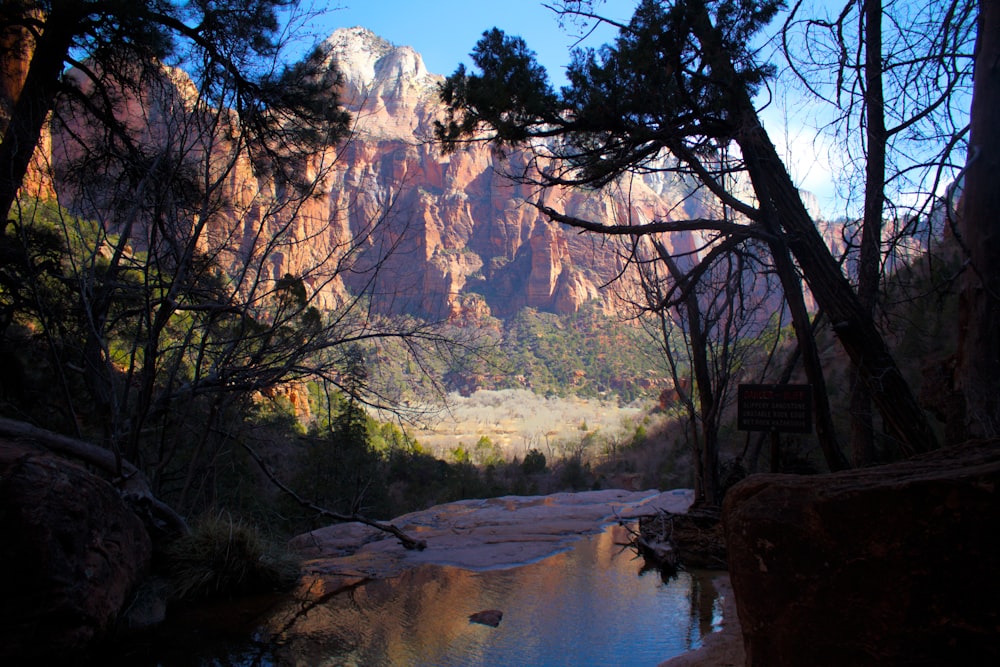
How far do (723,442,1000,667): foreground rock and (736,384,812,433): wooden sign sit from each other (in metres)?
3.06

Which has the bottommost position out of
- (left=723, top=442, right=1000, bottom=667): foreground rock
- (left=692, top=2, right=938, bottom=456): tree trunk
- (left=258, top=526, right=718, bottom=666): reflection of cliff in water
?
(left=258, top=526, right=718, bottom=666): reflection of cliff in water

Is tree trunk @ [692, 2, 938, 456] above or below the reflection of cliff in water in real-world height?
above

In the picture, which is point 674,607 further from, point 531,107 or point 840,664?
point 531,107

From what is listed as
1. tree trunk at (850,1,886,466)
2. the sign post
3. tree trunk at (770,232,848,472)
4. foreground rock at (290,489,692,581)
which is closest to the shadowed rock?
foreground rock at (290,489,692,581)

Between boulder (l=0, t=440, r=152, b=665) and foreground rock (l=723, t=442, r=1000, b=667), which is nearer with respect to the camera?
foreground rock (l=723, t=442, r=1000, b=667)

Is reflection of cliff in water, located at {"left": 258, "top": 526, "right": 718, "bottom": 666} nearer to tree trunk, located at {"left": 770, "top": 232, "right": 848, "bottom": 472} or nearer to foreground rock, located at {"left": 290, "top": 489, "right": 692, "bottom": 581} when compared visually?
foreground rock, located at {"left": 290, "top": 489, "right": 692, "bottom": 581}

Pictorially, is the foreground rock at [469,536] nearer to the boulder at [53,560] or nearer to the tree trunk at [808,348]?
the boulder at [53,560]

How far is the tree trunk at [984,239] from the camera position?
3.99 metres

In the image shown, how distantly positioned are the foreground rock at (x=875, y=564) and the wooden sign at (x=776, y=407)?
3.06 meters

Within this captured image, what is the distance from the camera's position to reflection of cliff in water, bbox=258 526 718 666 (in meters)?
3.66

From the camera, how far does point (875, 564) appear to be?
229 centimetres

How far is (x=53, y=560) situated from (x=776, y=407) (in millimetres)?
5567

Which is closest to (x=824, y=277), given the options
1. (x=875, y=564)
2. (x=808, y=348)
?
(x=808, y=348)

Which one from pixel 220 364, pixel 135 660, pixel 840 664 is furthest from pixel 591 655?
pixel 220 364
